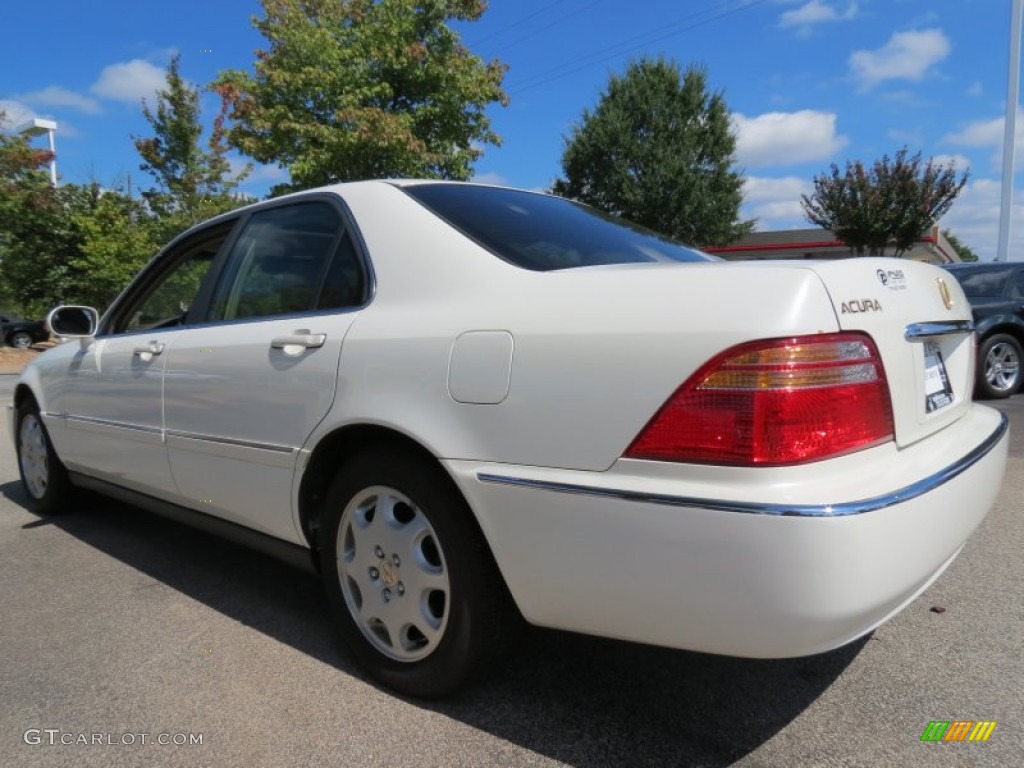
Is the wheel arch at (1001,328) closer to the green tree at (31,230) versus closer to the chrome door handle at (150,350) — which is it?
the chrome door handle at (150,350)

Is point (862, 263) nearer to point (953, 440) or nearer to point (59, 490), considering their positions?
point (953, 440)

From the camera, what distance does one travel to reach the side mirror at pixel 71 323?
12.9 feet

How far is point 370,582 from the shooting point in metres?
2.35

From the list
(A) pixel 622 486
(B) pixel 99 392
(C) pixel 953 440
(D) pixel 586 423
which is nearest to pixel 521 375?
(D) pixel 586 423

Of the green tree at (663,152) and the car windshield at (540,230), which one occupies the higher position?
the green tree at (663,152)

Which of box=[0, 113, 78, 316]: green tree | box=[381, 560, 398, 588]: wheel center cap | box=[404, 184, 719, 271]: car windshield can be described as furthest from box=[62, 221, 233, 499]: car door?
box=[0, 113, 78, 316]: green tree

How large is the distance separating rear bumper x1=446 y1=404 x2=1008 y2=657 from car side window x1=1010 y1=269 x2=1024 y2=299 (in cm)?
891

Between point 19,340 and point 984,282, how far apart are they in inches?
1083

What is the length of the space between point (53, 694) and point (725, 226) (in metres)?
25.8

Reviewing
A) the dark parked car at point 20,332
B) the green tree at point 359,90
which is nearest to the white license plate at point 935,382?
the green tree at point 359,90

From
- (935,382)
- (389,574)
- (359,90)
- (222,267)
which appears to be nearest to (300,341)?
(389,574)

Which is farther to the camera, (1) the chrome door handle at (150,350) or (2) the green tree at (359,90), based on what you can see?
(2) the green tree at (359,90)

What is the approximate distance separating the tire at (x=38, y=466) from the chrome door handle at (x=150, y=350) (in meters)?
1.42

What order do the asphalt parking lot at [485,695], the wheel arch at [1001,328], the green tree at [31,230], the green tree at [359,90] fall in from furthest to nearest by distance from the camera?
the green tree at [31,230], the green tree at [359,90], the wheel arch at [1001,328], the asphalt parking lot at [485,695]
